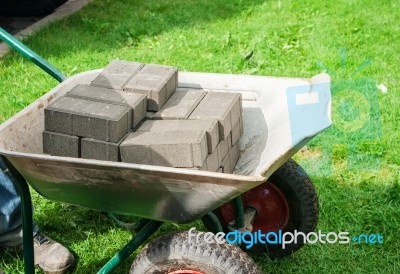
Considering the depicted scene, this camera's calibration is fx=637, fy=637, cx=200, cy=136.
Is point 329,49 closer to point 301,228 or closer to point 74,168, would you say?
point 301,228

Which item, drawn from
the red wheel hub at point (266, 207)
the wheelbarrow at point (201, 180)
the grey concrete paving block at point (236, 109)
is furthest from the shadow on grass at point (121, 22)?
the grey concrete paving block at point (236, 109)

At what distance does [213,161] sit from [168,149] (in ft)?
0.60

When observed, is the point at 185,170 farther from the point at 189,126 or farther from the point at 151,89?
the point at 151,89

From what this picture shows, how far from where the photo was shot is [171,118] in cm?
244

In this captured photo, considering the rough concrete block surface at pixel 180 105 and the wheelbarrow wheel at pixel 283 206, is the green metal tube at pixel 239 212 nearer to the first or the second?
the wheelbarrow wheel at pixel 283 206

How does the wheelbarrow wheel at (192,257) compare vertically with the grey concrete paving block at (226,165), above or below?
below

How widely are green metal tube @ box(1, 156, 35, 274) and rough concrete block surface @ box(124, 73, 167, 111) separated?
0.55 m

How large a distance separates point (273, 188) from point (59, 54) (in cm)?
A: 289

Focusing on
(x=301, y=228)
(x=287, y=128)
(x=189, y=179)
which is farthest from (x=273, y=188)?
(x=189, y=179)

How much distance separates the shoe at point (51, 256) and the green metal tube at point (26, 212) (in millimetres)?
363

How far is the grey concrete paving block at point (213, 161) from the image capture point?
Result: 2.25m

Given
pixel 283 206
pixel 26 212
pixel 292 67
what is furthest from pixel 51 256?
pixel 292 67

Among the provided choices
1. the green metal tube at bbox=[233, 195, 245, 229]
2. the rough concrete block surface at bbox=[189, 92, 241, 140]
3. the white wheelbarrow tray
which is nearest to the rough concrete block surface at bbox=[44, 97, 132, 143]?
the white wheelbarrow tray

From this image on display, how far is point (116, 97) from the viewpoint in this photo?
2.43 m
